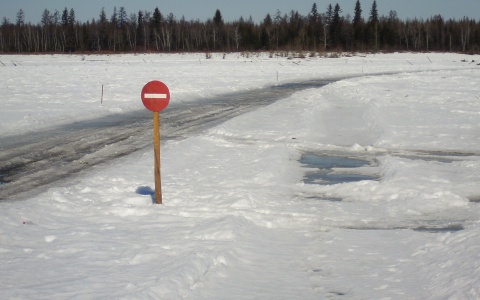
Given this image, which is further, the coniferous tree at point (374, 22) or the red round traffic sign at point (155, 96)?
the coniferous tree at point (374, 22)

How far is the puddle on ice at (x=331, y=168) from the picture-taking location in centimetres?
1079

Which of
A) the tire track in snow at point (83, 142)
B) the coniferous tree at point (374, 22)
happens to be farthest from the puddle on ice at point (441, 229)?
the coniferous tree at point (374, 22)

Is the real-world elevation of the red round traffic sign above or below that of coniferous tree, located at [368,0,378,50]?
below

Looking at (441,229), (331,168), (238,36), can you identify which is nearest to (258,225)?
(441,229)

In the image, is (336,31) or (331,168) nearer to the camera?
(331,168)

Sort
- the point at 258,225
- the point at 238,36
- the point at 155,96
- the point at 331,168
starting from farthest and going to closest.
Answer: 1. the point at 238,36
2. the point at 331,168
3. the point at 155,96
4. the point at 258,225

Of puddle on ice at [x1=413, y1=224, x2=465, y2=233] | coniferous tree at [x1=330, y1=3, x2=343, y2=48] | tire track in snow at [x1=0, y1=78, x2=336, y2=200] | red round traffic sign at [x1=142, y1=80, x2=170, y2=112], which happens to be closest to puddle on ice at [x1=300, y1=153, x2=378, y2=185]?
puddle on ice at [x1=413, y1=224, x2=465, y2=233]

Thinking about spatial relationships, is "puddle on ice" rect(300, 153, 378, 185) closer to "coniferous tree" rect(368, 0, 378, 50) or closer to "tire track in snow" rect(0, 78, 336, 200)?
"tire track in snow" rect(0, 78, 336, 200)

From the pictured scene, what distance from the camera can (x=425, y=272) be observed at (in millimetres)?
6043

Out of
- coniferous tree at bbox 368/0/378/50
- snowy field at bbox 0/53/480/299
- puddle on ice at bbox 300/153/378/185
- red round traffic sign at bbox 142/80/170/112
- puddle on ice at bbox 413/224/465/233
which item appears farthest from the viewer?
coniferous tree at bbox 368/0/378/50

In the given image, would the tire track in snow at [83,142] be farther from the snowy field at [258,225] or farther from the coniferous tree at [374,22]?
the coniferous tree at [374,22]

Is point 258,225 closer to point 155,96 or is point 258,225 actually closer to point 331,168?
point 155,96

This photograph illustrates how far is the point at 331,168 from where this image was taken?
11844mm

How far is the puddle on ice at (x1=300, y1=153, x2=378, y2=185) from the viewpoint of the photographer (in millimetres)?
10789
